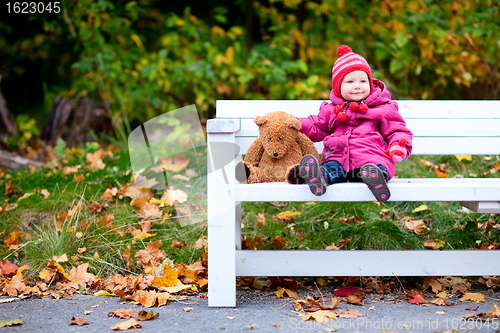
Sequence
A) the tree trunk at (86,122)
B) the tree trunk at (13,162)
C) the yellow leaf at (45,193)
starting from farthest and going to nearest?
the tree trunk at (86,122) < the tree trunk at (13,162) < the yellow leaf at (45,193)

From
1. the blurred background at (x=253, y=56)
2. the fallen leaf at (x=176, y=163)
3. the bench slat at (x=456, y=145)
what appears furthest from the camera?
the blurred background at (x=253, y=56)

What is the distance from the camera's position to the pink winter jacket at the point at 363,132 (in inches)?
78.5

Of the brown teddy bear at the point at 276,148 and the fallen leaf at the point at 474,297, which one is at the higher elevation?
the brown teddy bear at the point at 276,148

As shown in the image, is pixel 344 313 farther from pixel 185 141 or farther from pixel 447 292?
pixel 185 141

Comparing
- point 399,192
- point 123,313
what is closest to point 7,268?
point 123,313

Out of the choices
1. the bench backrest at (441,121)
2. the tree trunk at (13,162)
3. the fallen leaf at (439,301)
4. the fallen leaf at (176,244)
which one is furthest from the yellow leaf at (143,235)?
the tree trunk at (13,162)

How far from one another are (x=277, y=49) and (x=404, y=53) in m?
1.28

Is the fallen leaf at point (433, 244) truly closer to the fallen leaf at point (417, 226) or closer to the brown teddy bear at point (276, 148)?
the fallen leaf at point (417, 226)

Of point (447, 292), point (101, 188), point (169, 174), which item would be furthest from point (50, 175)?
point (447, 292)

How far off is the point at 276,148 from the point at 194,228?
84 centimetres

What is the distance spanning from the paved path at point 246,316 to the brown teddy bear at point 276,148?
1.90 feet

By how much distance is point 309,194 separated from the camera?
1785mm

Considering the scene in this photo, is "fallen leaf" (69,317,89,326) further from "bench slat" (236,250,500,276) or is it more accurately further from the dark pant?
the dark pant

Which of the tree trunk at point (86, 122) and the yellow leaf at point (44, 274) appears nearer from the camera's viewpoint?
the yellow leaf at point (44, 274)
